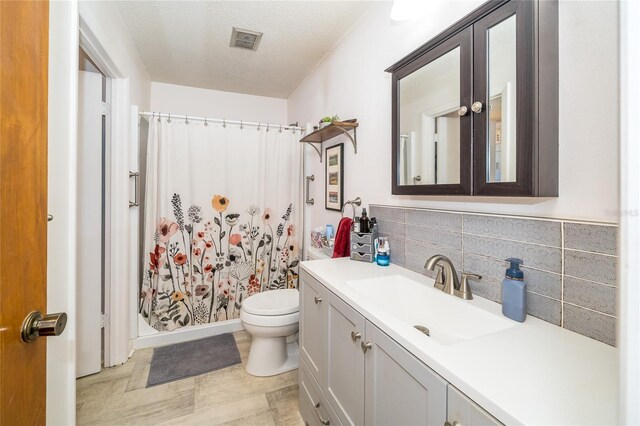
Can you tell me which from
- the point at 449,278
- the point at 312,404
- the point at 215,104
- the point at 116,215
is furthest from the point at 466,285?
the point at 215,104

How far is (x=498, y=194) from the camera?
35.8 inches

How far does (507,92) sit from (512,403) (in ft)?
2.84

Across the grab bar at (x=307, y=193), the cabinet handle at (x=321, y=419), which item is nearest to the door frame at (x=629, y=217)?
the cabinet handle at (x=321, y=419)

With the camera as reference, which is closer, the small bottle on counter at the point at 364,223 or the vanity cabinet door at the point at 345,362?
the vanity cabinet door at the point at 345,362

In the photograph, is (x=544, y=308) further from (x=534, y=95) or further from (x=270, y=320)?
(x=270, y=320)

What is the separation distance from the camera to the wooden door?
1.67ft

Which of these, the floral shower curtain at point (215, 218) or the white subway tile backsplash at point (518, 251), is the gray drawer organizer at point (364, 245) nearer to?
the white subway tile backsplash at point (518, 251)

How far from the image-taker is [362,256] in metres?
1.58

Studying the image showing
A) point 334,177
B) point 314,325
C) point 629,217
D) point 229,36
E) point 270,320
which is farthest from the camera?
point 334,177

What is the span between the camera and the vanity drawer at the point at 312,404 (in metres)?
1.20

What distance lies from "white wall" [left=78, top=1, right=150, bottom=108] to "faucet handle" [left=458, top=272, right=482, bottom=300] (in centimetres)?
203

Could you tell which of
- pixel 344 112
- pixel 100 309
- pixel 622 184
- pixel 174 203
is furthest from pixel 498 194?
pixel 100 309

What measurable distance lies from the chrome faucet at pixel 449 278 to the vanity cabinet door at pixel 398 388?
38 centimetres

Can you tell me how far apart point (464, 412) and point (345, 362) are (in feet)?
1.80
